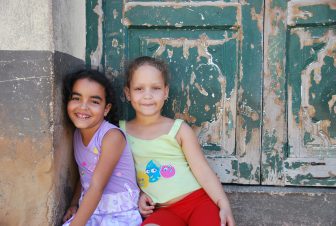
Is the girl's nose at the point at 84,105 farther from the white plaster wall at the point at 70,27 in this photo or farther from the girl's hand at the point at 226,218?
the girl's hand at the point at 226,218

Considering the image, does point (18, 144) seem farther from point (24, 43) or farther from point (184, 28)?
point (184, 28)

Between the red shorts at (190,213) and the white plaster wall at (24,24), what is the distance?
0.98 meters

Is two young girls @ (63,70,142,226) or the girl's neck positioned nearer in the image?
two young girls @ (63,70,142,226)

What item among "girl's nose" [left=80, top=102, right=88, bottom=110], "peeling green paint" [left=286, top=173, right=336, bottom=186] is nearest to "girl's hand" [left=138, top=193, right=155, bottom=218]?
"girl's nose" [left=80, top=102, right=88, bottom=110]

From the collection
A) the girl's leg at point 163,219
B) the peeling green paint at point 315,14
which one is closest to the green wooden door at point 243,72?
the peeling green paint at point 315,14

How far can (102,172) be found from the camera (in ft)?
7.27

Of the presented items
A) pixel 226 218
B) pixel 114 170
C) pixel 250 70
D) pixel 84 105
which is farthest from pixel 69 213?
pixel 250 70

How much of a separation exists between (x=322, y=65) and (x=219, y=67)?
0.59m

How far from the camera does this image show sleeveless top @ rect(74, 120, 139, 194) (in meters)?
2.33

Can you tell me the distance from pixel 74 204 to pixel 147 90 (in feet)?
2.37

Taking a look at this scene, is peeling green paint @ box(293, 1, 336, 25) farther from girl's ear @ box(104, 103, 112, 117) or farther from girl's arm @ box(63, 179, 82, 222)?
girl's arm @ box(63, 179, 82, 222)

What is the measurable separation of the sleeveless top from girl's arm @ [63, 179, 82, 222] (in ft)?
0.28

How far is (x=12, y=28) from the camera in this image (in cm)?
214

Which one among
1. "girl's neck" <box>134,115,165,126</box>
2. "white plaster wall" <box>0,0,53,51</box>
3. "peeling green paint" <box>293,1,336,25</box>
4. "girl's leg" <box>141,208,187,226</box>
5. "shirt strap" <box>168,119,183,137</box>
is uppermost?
"peeling green paint" <box>293,1,336,25</box>
